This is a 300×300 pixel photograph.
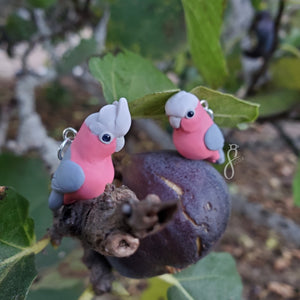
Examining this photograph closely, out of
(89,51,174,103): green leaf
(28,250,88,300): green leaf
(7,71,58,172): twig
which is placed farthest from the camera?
(28,250,88,300): green leaf

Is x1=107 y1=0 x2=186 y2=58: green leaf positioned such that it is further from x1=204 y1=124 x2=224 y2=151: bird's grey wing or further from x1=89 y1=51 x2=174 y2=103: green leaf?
x1=204 y1=124 x2=224 y2=151: bird's grey wing

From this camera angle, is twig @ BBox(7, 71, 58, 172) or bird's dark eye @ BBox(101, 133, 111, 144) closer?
bird's dark eye @ BBox(101, 133, 111, 144)

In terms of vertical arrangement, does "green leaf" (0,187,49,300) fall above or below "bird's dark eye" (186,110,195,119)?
below

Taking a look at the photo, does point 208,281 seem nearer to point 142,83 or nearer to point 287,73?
point 142,83

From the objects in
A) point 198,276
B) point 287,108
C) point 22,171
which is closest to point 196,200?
point 198,276

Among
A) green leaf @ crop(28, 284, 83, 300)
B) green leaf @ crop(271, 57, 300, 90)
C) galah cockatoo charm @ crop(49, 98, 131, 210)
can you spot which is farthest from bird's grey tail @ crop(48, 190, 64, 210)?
green leaf @ crop(271, 57, 300, 90)

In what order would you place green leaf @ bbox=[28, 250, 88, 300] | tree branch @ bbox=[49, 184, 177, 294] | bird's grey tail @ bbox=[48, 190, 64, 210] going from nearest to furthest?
tree branch @ bbox=[49, 184, 177, 294] → bird's grey tail @ bbox=[48, 190, 64, 210] → green leaf @ bbox=[28, 250, 88, 300]

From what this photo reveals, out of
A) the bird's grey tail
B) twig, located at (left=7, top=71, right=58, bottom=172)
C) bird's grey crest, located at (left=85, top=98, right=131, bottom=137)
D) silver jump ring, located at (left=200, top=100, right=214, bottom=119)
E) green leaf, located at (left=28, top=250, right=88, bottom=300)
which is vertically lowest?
green leaf, located at (left=28, top=250, right=88, bottom=300)

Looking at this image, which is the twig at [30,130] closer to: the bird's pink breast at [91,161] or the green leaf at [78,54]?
the green leaf at [78,54]
